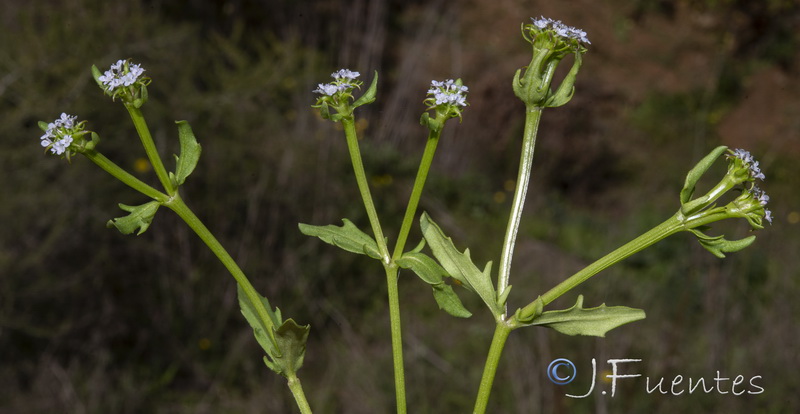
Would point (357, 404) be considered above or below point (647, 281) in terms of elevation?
below

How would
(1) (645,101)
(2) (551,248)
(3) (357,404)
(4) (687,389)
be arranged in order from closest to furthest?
(4) (687,389) → (3) (357,404) → (2) (551,248) → (1) (645,101)

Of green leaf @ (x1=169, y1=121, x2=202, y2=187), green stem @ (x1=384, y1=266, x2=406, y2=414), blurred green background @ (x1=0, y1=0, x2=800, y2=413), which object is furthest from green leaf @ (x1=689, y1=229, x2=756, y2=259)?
blurred green background @ (x1=0, y1=0, x2=800, y2=413)

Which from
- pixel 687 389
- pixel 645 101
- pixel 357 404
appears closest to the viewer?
pixel 687 389

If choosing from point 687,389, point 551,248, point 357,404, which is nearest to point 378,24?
point 551,248

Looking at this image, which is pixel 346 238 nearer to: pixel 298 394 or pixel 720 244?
pixel 298 394

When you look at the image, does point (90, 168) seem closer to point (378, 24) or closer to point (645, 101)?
point (378, 24)

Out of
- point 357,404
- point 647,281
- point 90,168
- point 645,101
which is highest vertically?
point 645,101

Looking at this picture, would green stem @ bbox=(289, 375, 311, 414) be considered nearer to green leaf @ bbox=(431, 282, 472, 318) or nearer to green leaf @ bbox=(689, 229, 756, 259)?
green leaf @ bbox=(431, 282, 472, 318)

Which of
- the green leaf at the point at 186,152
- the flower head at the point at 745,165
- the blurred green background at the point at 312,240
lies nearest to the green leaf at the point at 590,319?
the flower head at the point at 745,165
